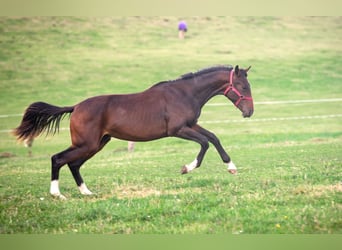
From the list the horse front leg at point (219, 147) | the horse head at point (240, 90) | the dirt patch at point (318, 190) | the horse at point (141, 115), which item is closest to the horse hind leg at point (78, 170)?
the horse at point (141, 115)

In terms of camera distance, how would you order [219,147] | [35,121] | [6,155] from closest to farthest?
[219,147]
[35,121]
[6,155]

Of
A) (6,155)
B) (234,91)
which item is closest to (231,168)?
(234,91)

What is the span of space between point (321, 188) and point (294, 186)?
28cm

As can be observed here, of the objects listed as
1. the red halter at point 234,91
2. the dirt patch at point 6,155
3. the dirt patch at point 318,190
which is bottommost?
the dirt patch at point 6,155

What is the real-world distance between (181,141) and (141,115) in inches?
146

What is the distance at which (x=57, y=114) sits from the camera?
7238 mm

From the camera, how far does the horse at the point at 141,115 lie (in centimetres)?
705

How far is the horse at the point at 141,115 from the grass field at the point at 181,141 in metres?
0.47

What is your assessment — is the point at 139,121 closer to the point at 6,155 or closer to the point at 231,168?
the point at 231,168

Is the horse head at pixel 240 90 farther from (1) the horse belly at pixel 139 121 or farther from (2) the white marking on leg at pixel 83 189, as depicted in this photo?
(2) the white marking on leg at pixel 83 189

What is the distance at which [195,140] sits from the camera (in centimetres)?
700

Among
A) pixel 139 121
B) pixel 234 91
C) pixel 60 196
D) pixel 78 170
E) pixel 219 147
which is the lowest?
pixel 60 196

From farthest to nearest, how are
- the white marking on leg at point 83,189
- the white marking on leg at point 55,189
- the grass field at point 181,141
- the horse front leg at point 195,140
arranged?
the white marking on leg at point 83,189
the white marking on leg at point 55,189
the horse front leg at point 195,140
the grass field at point 181,141

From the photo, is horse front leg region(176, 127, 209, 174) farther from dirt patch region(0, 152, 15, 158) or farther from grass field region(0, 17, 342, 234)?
dirt patch region(0, 152, 15, 158)
